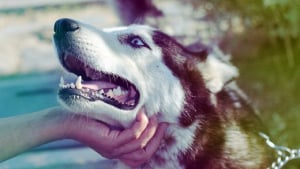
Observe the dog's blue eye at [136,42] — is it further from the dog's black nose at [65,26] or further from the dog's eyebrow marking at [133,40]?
the dog's black nose at [65,26]

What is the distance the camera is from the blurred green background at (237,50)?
150 cm

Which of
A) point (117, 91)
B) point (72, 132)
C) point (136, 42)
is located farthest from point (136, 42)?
point (72, 132)

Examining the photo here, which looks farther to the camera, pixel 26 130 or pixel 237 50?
Answer: pixel 237 50

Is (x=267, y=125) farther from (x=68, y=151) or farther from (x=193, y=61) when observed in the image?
(x=68, y=151)

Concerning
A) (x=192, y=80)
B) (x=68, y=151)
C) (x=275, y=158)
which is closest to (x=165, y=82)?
(x=192, y=80)

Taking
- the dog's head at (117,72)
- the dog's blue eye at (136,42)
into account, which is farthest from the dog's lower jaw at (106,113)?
the dog's blue eye at (136,42)

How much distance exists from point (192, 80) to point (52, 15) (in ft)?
1.11

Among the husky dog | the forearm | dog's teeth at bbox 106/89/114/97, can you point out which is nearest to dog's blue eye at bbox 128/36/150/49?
the husky dog

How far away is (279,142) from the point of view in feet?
5.56

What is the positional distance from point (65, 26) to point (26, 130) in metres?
0.24

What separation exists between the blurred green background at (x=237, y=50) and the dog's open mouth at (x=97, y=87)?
0.17 ft

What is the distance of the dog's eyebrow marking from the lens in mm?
1450

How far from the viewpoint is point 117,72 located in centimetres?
143

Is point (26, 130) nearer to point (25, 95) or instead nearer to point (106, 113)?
point (25, 95)
